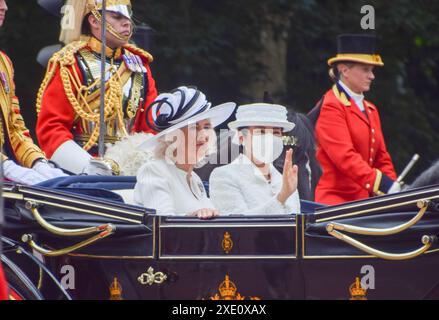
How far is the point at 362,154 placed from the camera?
30.7ft

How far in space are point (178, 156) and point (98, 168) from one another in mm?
662

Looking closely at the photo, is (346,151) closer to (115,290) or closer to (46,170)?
(46,170)

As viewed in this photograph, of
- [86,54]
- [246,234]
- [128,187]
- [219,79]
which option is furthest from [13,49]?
[246,234]

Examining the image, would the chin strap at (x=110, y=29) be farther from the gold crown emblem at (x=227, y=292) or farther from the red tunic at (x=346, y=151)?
the gold crown emblem at (x=227, y=292)

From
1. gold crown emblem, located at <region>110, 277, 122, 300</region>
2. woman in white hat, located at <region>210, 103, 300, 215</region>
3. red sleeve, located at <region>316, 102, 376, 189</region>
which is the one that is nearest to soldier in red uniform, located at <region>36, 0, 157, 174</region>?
woman in white hat, located at <region>210, 103, 300, 215</region>

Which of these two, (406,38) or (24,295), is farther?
(406,38)

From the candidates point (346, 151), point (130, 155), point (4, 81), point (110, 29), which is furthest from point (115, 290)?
point (346, 151)

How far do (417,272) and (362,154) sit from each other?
288 centimetres

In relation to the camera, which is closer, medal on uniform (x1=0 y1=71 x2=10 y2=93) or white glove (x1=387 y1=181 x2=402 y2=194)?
medal on uniform (x1=0 y1=71 x2=10 y2=93)

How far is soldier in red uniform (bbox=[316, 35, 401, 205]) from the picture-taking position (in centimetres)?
902

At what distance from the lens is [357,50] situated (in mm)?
9531

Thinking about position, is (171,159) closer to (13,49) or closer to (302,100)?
(13,49)

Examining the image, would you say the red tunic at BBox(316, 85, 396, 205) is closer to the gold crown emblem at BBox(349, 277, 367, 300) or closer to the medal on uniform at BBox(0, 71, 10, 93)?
the medal on uniform at BBox(0, 71, 10, 93)
